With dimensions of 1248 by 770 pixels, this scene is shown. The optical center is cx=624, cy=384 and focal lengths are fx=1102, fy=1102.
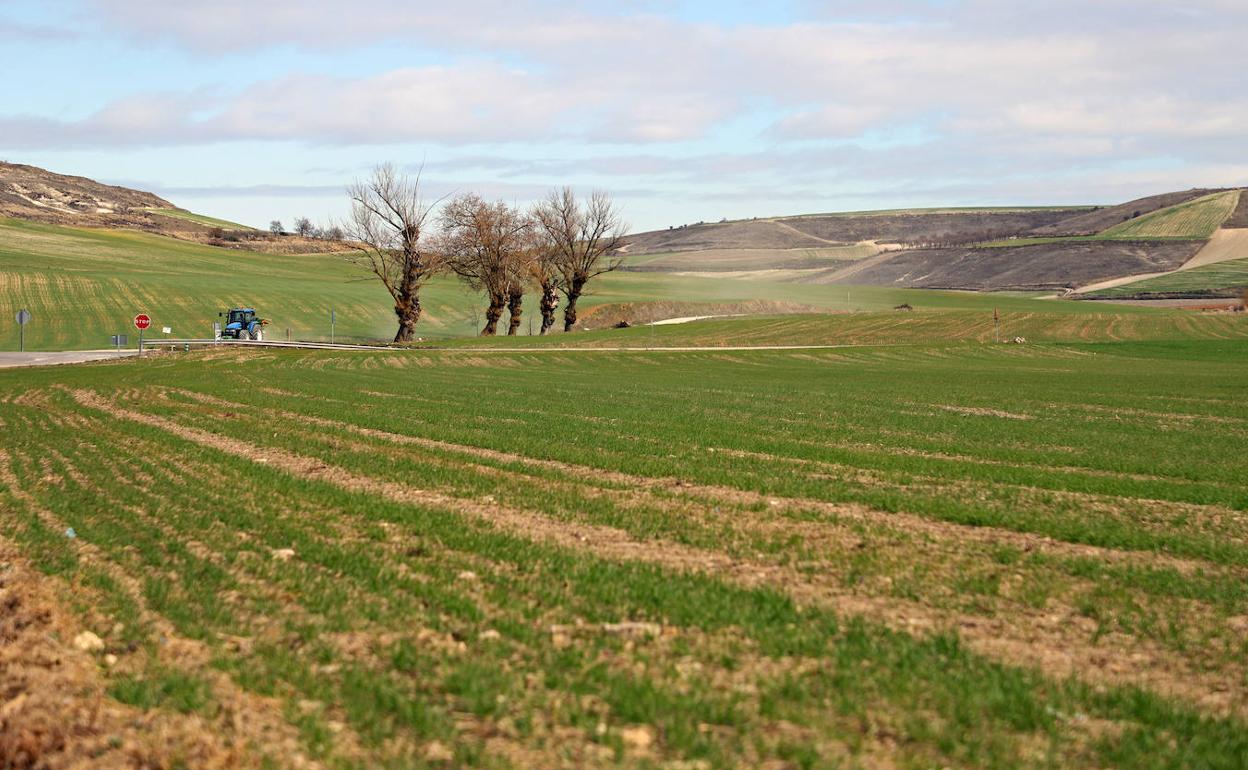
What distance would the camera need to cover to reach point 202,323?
294ft

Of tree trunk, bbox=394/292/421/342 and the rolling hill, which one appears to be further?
the rolling hill

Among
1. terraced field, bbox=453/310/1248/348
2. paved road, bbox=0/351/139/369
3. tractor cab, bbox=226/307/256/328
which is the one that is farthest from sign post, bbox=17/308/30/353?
terraced field, bbox=453/310/1248/348

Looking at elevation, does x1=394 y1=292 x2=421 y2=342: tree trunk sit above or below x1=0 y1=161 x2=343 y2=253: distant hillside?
below

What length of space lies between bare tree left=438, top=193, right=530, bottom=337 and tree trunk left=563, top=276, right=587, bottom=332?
811cm

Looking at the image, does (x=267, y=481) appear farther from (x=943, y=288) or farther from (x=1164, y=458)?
(x=943, y=288)

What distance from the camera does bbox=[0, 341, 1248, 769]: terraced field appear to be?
6.46 meters

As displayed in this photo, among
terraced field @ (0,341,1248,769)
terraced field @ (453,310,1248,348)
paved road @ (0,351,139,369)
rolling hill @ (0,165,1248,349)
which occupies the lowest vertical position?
paved road @ (0,351,139,369)

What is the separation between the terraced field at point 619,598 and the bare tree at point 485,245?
66096mm

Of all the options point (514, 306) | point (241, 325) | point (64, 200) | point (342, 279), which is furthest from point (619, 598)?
point (64, 200)

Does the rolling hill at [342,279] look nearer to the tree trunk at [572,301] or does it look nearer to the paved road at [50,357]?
the tree trunk at [572,301]

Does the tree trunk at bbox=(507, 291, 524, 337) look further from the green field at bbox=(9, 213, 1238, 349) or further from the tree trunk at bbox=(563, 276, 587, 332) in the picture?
the green field at bbox=(9, 213, 1238, 349)

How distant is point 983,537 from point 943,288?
545 ft

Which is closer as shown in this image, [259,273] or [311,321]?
[311,321]

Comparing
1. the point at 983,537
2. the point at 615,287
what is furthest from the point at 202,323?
the point at 983,537
